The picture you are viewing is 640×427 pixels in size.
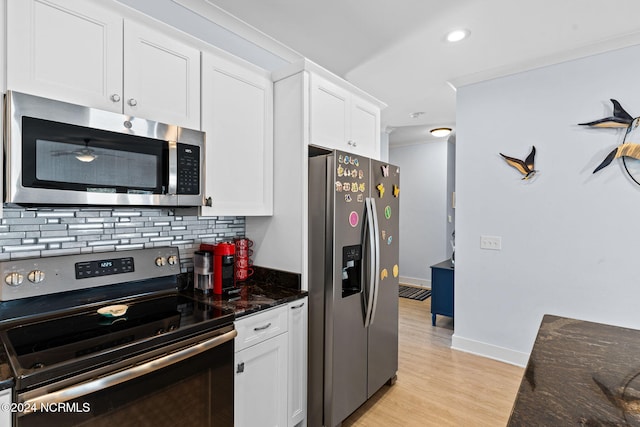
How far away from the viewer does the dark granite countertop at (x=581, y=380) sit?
2.56ft

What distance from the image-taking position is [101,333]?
4.33 feet

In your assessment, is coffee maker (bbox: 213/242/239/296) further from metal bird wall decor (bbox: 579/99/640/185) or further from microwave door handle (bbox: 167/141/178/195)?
metal bird wall decor (bbox: 579/99/640/185)

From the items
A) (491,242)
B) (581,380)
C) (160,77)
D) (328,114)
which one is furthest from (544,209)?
(160,77)

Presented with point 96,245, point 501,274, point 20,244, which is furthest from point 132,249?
point 501,274

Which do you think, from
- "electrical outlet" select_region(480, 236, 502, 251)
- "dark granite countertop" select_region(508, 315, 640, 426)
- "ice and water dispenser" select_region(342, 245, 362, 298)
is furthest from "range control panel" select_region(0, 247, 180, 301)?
"electrical outlet" select_region(480, 236, 502, 251)


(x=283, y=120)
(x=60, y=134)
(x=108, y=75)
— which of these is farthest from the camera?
(x=283, y=120)

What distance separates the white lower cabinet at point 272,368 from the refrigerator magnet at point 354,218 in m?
0.56

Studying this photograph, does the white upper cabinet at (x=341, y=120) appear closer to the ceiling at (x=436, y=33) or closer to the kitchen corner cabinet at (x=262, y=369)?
the ceiling at (x=436, y=33)

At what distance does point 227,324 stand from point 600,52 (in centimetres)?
337

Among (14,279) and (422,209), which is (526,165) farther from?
(14,279)

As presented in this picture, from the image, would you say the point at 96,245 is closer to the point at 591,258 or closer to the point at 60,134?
the point at 60,134

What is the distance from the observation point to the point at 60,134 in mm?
1328

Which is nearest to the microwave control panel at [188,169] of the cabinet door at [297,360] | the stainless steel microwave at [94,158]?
the stainless steel microwave at [94,158]

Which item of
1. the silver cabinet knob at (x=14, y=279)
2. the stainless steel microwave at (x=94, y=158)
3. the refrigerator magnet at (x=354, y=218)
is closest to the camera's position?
the stainless steel microwave at (x=94, y=158)
